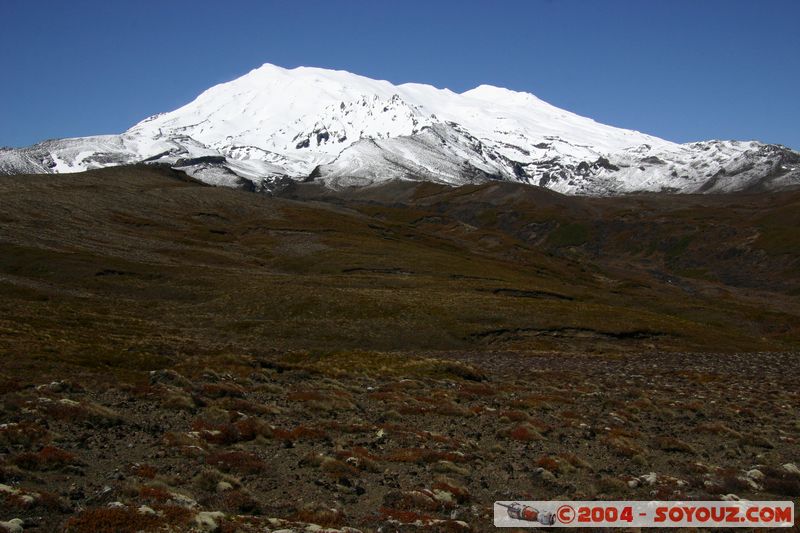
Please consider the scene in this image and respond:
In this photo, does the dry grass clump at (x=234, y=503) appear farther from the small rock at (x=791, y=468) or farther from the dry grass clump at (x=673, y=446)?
the small rock at (x=791, y=468)

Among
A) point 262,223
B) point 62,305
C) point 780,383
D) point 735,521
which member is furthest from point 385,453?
point 262,223

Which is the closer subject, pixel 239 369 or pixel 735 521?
pixel 735 521

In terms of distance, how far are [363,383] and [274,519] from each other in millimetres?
19969

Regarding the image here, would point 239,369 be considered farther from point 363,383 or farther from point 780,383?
point 780,383

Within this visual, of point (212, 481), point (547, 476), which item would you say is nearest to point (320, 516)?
point (212, 481)

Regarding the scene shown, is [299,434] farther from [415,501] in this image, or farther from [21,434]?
[21,434]

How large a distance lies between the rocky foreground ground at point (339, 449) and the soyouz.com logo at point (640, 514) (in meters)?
0.74

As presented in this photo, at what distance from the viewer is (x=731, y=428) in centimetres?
2730

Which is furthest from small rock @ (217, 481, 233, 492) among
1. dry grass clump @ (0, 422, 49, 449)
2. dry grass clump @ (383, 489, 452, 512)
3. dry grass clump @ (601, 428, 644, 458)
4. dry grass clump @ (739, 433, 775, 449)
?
dry grass clump @ (739, 433, 775, 449)

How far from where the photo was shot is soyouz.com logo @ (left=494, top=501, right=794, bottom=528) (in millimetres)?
15164

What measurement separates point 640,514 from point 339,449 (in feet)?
27.3

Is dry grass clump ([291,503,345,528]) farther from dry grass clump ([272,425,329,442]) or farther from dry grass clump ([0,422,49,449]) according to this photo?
dry grass clump ([0,422,49,449])

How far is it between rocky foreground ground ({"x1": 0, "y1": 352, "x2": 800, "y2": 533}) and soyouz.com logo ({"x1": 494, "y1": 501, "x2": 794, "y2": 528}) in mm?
737

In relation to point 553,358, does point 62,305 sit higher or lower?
higher
